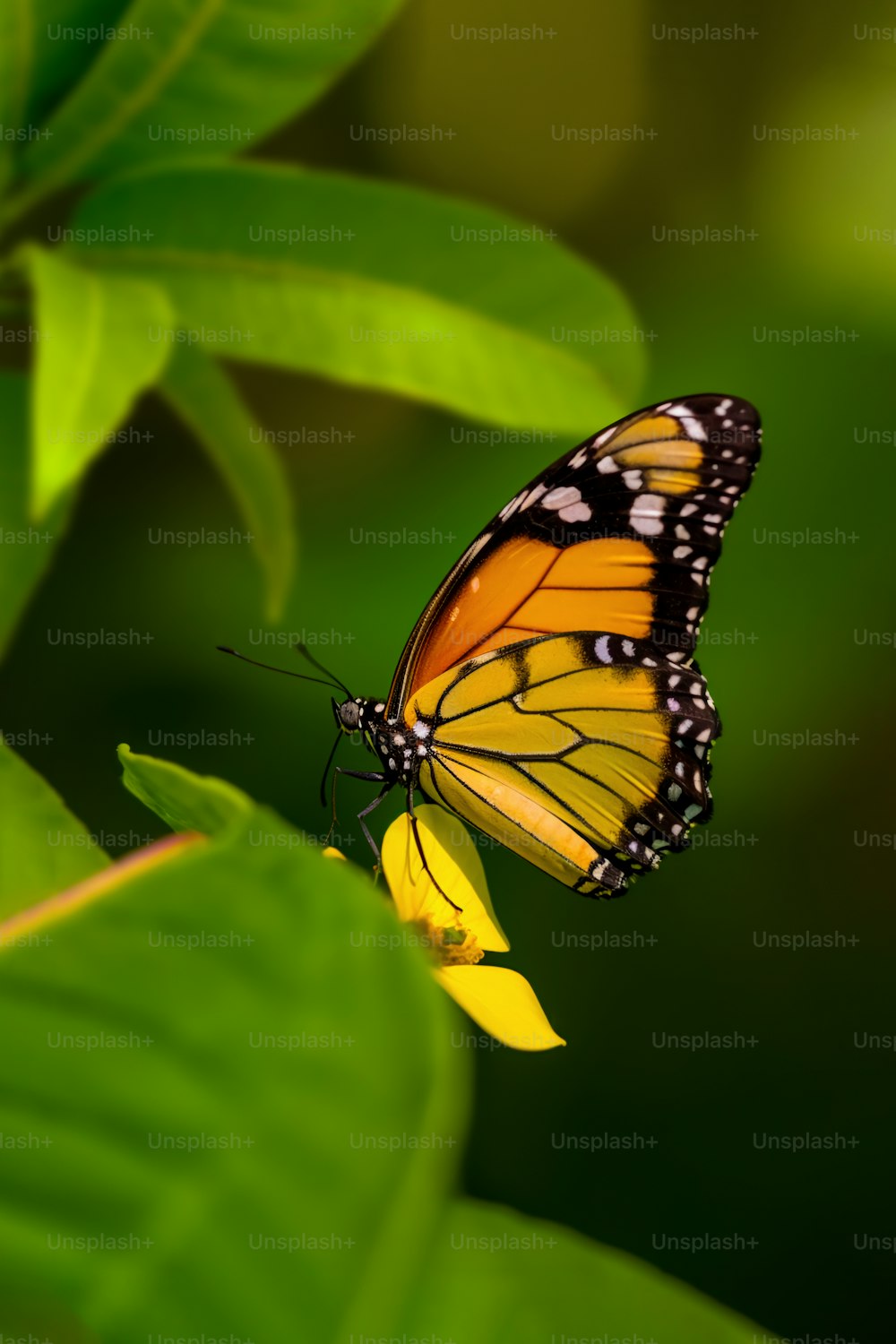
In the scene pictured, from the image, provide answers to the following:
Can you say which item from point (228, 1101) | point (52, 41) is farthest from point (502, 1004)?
point (52, 41)

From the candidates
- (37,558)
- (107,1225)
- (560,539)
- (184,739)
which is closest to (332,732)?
(184,739)

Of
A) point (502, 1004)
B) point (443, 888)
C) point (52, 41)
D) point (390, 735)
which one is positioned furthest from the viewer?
point (390, 735)

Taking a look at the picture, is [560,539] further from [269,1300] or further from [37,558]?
[269,1300]

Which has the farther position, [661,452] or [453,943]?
[661,452]

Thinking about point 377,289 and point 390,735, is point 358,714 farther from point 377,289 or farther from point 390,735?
point 377,289

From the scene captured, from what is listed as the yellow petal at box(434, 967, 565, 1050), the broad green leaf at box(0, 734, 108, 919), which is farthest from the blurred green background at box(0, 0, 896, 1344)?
the broad green leaf at box(0, 734, 108, 919)

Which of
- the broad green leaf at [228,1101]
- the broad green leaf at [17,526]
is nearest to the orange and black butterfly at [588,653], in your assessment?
the broad green leaf at [17,526]

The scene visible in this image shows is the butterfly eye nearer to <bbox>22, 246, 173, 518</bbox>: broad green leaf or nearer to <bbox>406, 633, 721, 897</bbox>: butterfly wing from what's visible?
<bbox>406, 633, 721, 897</bbox>: butterfly wing
